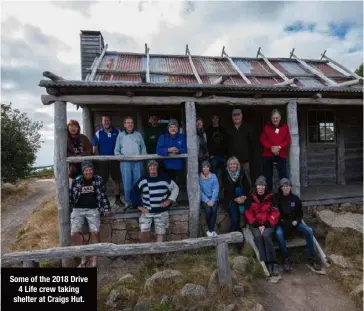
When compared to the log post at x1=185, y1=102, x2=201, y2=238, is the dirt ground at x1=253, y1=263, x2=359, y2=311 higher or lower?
lower

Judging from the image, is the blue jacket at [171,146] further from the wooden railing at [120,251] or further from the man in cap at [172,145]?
the wooden railing at [120,251]

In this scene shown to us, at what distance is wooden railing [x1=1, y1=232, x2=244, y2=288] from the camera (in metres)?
3.65

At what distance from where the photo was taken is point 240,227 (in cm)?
556

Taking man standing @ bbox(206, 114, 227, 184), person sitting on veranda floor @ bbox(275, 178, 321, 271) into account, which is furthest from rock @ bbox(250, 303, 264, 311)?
man standing @ bbox(206, 114, 227, 184)

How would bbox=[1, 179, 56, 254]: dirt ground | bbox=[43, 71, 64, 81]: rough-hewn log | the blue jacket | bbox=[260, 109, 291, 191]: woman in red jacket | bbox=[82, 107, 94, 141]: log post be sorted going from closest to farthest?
1. bbox=[43, 71, 64, 81]: rough-hewn log
2. the blue jacket
3. bbox=[260, 109, 291, 191]: woman in red jacket
4. bbox=[82, 107, 94, 141]: log post
5. bbox=[1, 179, 56, 254]: dirt ground

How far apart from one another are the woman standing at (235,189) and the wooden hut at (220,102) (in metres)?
0.68

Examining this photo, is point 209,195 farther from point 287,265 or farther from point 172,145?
point 287,265

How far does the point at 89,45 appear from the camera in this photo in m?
8.23

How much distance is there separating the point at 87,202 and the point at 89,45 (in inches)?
228

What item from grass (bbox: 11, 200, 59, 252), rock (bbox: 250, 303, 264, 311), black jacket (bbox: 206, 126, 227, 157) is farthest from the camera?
grass (bbox: 11, 200, 59, 252)

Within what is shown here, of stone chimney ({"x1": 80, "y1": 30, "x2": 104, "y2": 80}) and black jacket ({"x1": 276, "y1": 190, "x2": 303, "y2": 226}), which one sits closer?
black jacket ({"x1": 276, "y1": 190, "x2": 303, "y2": 226})

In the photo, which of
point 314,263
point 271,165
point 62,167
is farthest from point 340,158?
point 62,167

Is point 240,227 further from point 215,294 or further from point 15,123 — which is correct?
point 15,123

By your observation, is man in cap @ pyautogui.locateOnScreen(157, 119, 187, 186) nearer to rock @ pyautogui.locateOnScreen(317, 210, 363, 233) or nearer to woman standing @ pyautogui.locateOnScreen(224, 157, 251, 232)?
woman standing @ pyautogui.locateOnScreen(224, 157, 251, 232)
